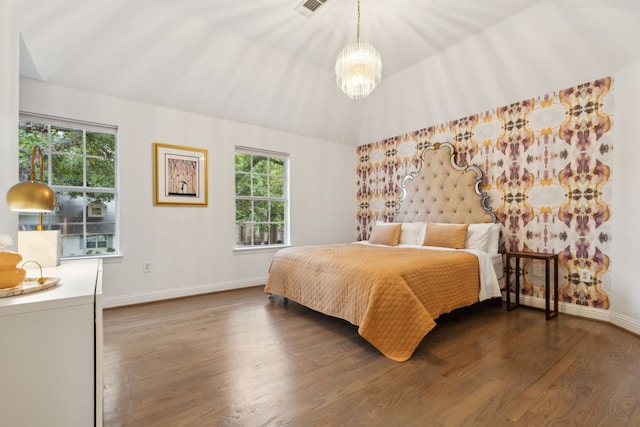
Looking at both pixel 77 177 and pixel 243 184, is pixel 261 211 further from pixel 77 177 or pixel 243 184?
pixel 77 177

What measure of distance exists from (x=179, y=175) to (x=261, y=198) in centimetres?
115

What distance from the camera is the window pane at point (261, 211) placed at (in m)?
4.42

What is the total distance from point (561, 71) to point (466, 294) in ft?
7.79

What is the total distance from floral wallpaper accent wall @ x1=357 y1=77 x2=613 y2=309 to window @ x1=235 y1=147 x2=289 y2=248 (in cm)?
246

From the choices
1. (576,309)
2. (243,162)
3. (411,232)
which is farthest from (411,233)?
(243,162)

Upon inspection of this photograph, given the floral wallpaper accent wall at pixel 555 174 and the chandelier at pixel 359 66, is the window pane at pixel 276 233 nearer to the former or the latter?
the chandelier at pixel 359 66

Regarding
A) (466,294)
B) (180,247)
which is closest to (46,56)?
(180,247)

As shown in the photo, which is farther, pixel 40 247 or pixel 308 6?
Answer: pixel 308 6

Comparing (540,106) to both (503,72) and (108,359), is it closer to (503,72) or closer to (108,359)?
(503,72)

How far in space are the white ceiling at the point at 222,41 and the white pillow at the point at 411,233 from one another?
203 cm

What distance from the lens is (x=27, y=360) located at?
973 mm

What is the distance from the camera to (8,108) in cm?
195

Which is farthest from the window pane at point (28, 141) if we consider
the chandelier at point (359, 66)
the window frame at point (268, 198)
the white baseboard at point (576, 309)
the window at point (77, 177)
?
the white baseboard at point (576, 309)

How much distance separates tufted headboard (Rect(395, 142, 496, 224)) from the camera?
146 inches
